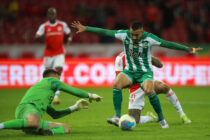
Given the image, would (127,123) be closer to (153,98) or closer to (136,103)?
(153,98)

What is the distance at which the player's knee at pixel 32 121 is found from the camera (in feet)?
19.4

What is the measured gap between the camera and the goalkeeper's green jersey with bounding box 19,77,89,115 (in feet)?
20.4

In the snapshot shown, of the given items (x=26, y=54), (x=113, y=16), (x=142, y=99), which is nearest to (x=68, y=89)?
(x=142, y=99)

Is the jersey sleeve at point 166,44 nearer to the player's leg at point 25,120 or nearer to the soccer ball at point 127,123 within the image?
the soccer ball at point 127,123

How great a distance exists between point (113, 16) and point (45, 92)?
45.2 feet

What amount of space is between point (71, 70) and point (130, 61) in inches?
343

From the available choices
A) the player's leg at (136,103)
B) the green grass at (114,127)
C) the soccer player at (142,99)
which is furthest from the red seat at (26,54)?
Answer: the player's leg at (136,103)

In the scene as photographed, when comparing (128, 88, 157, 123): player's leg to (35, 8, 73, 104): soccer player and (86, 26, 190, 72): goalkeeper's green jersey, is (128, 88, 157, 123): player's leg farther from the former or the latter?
(35, 8, 73, 104): soccer player

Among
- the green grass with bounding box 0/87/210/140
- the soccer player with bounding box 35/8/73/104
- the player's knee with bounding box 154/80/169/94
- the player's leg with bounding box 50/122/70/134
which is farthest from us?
the soccer player with bounding box 35/8/73/104

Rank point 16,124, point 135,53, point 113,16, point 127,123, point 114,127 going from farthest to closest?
point 113,16, point 135,53, point 114,127, point 127,123, point 16,124

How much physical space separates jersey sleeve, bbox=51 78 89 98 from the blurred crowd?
1193 cm

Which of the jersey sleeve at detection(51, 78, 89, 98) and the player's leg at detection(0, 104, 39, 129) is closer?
the player's leg at detection(0, 104, 39, 129)

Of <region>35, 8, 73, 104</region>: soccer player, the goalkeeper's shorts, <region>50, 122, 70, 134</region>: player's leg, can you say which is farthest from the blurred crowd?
the goalkeeper's shorts

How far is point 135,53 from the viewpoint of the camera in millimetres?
7359
